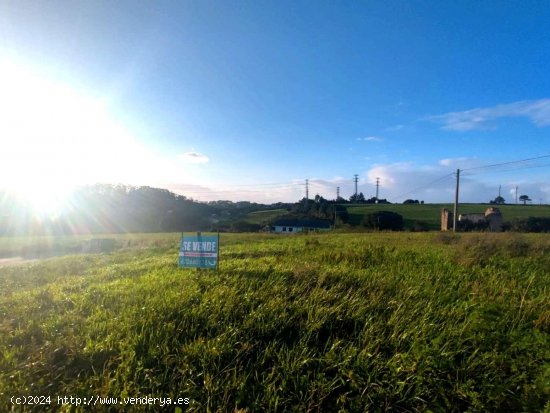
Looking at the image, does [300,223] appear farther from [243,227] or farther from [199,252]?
[199,252]

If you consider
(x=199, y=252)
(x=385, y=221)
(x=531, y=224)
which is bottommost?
(x=199, y=252)

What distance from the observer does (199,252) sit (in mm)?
7578

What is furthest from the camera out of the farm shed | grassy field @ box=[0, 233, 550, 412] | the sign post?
the farm shed

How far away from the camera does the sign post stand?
7.44 m

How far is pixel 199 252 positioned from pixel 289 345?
4.19m

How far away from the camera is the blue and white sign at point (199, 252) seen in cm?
744

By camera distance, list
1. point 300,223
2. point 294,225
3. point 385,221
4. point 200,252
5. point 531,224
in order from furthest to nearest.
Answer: point 300,223
point 294,225
point 385,221
point 531,224
point 200,252

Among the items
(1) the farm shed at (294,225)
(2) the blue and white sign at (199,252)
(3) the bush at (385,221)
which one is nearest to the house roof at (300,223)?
(1) the farm shed at (294,225)

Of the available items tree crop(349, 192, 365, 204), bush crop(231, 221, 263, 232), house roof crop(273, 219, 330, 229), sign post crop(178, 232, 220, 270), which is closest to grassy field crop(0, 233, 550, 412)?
sign post crop(178, 232, 220, 270)

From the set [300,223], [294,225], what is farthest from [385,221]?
[294,225]

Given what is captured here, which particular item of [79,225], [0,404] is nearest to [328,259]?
[0,404]

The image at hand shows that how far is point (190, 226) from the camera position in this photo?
61000mm

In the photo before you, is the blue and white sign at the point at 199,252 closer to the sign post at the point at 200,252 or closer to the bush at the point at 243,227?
the sign post at the point at 200,252

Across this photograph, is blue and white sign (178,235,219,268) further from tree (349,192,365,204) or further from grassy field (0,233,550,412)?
tree (349,192,365,204)
